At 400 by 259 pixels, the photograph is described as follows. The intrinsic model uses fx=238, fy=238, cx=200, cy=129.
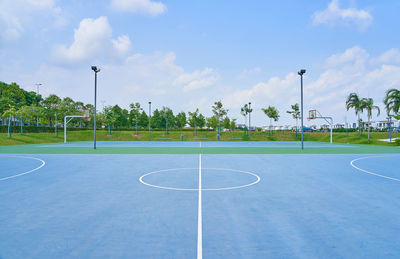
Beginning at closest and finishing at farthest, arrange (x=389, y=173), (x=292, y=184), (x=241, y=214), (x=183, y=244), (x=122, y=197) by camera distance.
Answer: (x=183, y=244) → (x=241, y=214) → (x=122, y=197) → (x=292, y=184) → (x=389, y=173)

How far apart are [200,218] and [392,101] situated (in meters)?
42.3

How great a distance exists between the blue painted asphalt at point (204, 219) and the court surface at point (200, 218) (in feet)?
0.07

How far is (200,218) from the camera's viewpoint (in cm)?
A: 593

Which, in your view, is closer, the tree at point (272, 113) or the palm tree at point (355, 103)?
the palm tree at point (355, 103)

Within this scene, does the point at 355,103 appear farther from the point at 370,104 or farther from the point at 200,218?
the point at 200,218

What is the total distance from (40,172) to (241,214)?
447 inches

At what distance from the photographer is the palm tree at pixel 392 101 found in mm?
35562

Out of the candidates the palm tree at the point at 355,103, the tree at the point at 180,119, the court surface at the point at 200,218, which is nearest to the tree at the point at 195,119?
the tree at the point at 180,119

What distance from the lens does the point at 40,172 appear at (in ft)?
41.1

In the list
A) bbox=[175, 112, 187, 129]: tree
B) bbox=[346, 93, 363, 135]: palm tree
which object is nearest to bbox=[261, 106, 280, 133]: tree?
bbox=[346, 93, 363, 135]: palm tree

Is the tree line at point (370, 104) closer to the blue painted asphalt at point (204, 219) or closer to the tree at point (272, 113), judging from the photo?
the tree at point (272, 113)

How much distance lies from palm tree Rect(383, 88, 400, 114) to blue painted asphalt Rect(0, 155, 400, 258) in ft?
111

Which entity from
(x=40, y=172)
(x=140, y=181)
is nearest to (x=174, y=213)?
(x=140, y=181)

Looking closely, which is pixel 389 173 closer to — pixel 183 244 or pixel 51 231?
pixel 183 244
